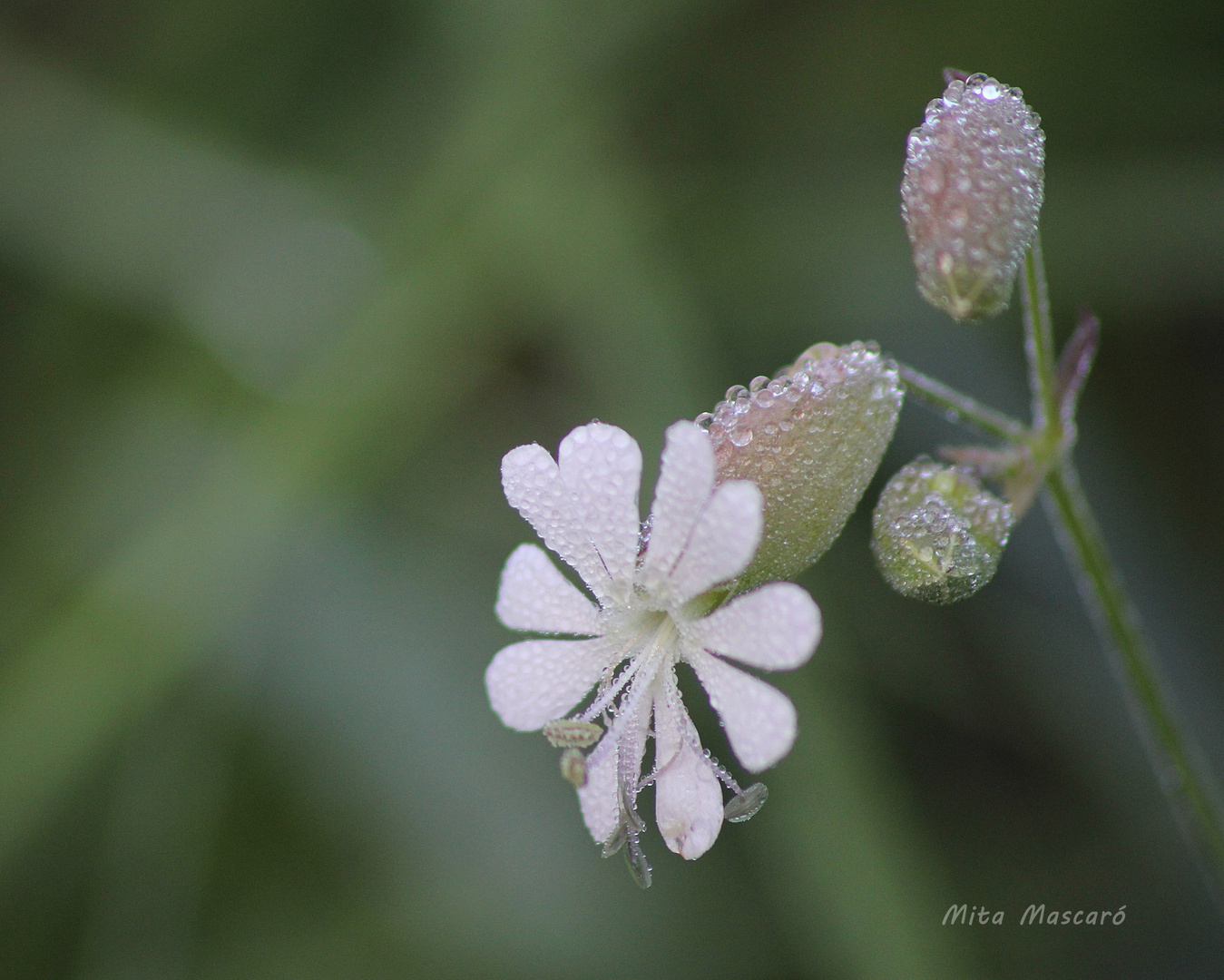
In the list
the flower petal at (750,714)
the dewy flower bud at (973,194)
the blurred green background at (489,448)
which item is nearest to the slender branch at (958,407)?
the dewy flower bud at (973,194)

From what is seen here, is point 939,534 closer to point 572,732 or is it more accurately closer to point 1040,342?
point 1040,342

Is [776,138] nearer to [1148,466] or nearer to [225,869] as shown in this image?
[1148,466]

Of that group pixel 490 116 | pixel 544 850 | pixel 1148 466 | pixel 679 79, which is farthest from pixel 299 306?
pixel 1148 466

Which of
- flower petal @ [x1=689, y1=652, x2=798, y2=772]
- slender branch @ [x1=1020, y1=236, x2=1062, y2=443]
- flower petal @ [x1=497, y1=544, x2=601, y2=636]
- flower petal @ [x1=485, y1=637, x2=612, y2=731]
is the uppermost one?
slender branch @ [x1=1020, y1=236, x2=1062, y2=443]
